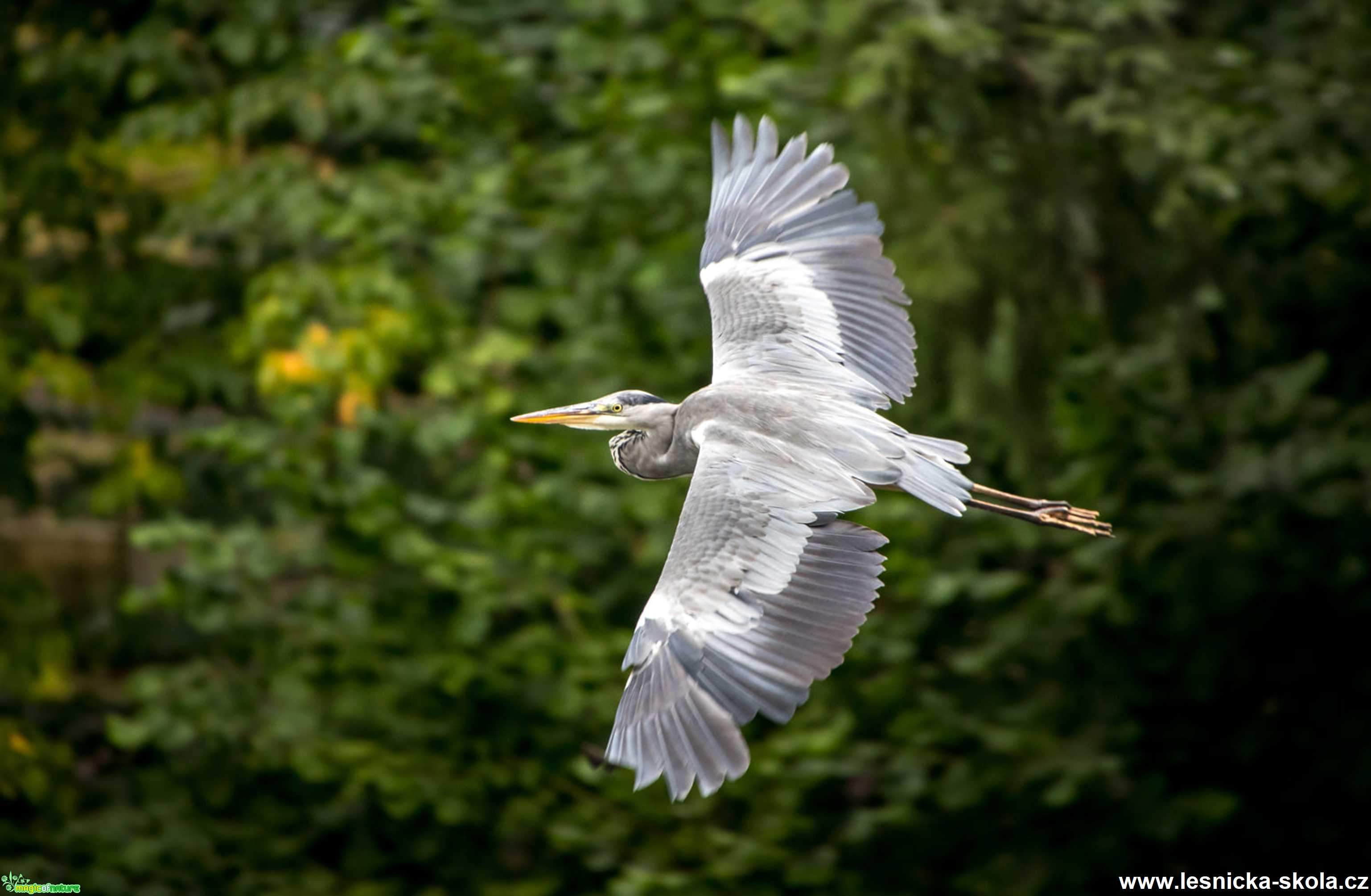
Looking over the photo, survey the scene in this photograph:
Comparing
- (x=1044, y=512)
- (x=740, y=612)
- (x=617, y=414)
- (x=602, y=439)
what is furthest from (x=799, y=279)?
(x=602, y=439)

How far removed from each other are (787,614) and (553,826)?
3175 millimetres

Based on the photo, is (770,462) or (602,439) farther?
(602,439)

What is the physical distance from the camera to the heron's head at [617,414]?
408 centimetres

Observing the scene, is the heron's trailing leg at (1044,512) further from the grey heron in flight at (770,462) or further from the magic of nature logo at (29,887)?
the magic of nature logo at (29,887)

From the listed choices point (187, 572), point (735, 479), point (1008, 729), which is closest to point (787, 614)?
point (735, 479)

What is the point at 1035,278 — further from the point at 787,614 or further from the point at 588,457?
the point at 787,614

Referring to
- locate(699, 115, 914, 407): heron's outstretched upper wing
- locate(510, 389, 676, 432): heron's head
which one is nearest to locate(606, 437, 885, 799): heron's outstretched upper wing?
locate(510, 389, 676, 432): heron's head

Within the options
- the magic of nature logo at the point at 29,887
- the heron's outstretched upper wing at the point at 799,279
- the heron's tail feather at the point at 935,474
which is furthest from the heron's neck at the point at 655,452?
the magic of nature logo at the point at 29,887

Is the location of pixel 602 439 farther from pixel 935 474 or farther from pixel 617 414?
pixel 935 474

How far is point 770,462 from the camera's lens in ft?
11.9

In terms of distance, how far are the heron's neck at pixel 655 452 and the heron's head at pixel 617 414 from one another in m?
0.02

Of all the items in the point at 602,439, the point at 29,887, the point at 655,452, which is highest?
the point at 655,452

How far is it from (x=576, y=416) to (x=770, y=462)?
2.64ft

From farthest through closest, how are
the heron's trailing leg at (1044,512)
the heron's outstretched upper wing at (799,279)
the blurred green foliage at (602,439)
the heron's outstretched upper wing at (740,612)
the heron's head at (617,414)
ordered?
the blurred green foliage at (602,439) → the heron's outstretched upper wing at (799,279) → the heron's head at (617,414) → the heron's trailing leg at (1044,512) → the heron's outstretched upper wing at (740,612)
